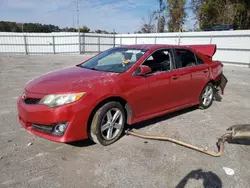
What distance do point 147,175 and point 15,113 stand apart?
334 centimetres

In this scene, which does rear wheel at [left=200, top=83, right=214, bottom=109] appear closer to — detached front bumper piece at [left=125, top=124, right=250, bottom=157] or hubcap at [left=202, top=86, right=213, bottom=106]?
hubcap at [left=202, top=86, right=213, bottom=106]

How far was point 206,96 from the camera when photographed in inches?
206

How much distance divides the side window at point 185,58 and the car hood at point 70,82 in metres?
1.66

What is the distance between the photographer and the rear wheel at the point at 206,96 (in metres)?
5.12

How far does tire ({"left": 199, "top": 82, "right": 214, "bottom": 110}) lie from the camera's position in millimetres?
5104

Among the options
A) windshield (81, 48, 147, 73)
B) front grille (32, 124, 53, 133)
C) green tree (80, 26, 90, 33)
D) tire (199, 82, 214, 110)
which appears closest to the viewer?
front grille (32, 124, 53, 133)

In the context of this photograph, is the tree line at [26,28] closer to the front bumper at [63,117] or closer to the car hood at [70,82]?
the car hood at [70,82]

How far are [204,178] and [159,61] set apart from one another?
225cm

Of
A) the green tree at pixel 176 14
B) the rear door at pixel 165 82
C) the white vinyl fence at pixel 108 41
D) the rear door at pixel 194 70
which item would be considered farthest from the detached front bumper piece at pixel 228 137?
the green tree at pixel 176 14

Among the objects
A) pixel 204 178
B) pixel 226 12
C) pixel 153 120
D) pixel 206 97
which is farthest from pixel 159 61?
pixel 226 12

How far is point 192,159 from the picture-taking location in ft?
9.98

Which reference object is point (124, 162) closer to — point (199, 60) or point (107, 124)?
point (107, 124)

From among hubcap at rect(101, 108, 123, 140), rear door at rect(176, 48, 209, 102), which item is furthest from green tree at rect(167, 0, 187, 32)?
hubcap at rect(101, 108, 123, 140)

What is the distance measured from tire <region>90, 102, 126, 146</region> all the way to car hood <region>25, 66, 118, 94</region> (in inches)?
15.0
